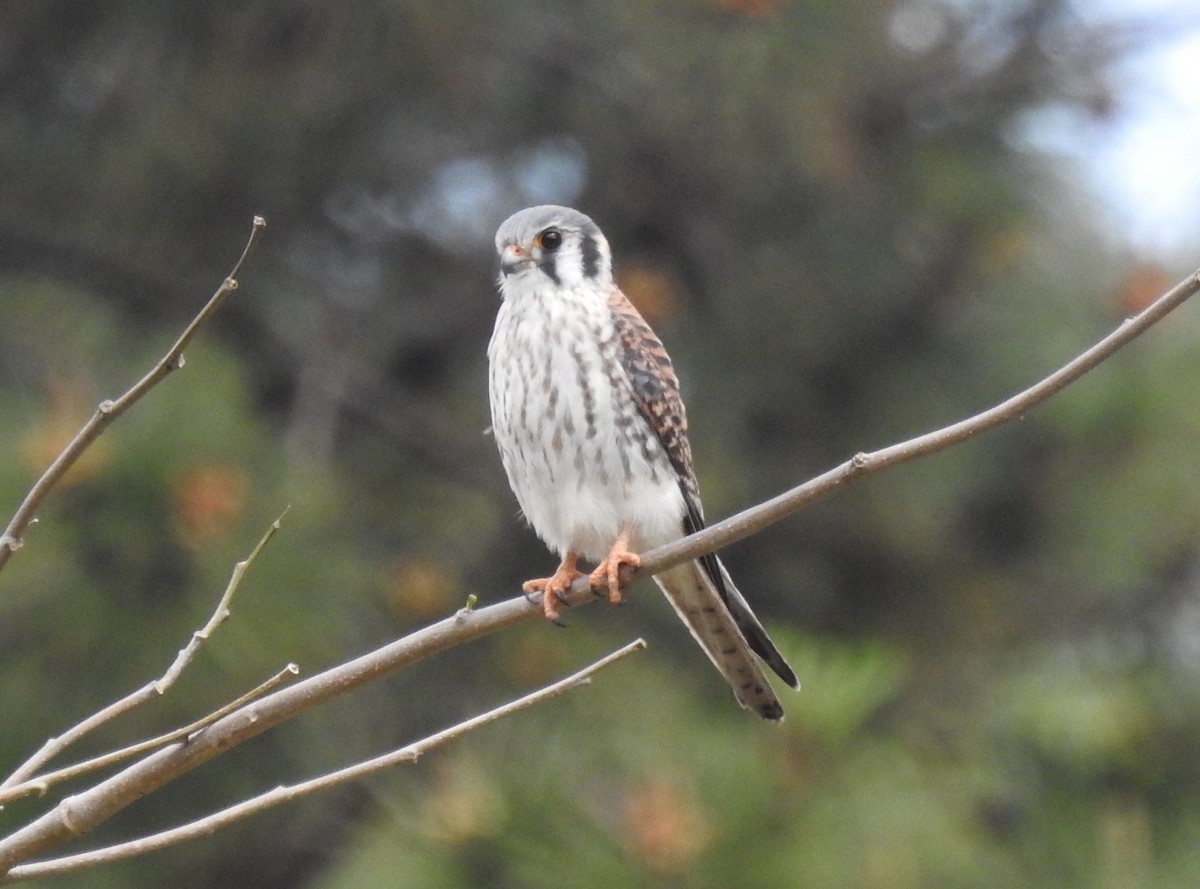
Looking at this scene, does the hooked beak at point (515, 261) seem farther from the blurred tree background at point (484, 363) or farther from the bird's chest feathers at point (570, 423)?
the blurred tree background at point (484, 363)

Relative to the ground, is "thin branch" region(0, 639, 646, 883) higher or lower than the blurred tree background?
lower

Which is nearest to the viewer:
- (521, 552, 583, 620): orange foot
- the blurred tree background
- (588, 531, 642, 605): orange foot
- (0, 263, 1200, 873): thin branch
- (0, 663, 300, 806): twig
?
(0, 663, 300, 806): twig

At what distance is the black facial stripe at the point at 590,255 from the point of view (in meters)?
3.11

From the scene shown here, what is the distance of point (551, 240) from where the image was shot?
3.09 m

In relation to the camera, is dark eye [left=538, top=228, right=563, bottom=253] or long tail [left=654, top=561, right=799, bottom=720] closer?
long tail [left=654, top=561, right=799, bottom=720]

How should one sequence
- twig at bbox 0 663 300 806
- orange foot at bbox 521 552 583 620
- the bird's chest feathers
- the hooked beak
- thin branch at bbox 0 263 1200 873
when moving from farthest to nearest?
the hooked beak → the bird's chest feathers → orange foot at bbox 521 552 583 620 → thin branch at bbox 0 263 1200 873 → twig at bbox 0 663 300 806

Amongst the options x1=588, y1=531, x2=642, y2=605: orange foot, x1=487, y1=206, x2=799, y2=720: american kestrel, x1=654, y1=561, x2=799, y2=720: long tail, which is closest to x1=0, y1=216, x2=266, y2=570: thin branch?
x1=588, y1=531, x2=642, y2=605: orange foot

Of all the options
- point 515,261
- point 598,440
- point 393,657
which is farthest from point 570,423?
point 393,657

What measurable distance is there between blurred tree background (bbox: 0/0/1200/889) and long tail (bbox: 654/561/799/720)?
1496mm

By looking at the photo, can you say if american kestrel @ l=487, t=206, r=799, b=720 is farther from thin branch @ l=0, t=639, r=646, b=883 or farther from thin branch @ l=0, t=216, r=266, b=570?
thin branch @ l=0, t=216, r=266, b=570

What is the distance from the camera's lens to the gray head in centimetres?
303

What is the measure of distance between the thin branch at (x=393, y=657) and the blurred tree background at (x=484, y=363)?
2.63 m

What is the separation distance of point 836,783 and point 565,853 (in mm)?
606

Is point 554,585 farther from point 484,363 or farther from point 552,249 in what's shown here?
point 484,363
